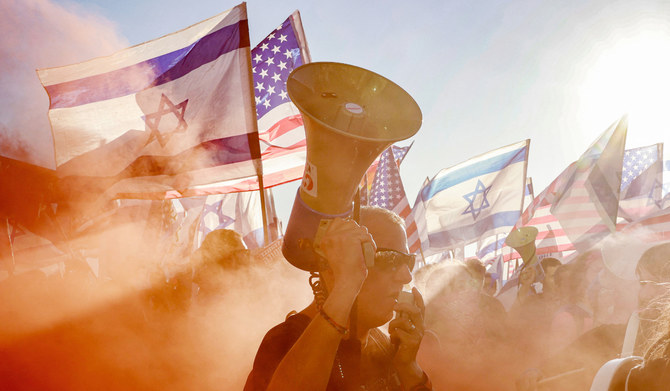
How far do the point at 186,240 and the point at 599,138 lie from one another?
8.75m

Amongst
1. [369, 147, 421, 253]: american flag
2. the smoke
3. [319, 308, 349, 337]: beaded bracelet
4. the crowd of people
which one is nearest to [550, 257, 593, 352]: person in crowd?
the crowd of people

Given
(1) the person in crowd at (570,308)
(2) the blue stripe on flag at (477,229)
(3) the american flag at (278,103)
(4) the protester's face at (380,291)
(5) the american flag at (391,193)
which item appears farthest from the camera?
(2) the blue stripe on flag at (477,229)

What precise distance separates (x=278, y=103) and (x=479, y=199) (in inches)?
257

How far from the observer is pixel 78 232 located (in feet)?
17.7

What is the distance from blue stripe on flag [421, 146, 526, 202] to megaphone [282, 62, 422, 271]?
32.0ft

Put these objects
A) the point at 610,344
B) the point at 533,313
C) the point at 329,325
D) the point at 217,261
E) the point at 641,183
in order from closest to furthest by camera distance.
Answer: the point at 329,325
the point at 610,344
the point at 217,261
the point at 533,313
the point at 641,183

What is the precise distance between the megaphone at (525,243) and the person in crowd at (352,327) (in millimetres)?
5906

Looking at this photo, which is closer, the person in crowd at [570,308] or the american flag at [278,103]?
the person in crowd at [570,308]

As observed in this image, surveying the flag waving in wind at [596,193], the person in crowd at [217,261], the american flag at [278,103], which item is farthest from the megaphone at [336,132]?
the flag waving in wind at [596,193]

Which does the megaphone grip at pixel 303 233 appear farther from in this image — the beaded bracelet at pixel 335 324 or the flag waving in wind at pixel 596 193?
the flag waving in wind at pixel 596 193

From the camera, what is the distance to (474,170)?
438 inches

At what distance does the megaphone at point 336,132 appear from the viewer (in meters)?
1.64

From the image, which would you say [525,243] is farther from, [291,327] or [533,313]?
[291,327]

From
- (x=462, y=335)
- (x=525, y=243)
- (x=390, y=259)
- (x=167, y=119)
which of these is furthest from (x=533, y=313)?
(x=167, y=119)
